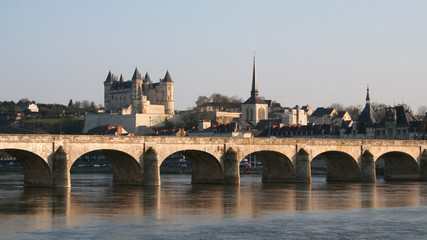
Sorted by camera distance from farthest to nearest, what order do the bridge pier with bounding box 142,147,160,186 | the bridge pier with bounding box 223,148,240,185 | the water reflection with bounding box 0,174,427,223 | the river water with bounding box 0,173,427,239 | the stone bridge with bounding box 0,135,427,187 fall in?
the bridge pier with bounding box 223,148,240,185 → the bridge pier with bounding box 142,147,160,186 → the stone bridge with bounding box 0,135,427,187 → the water reflection with bounding box 0,174,427,223 → the river water with bounding box 0,173,427,239

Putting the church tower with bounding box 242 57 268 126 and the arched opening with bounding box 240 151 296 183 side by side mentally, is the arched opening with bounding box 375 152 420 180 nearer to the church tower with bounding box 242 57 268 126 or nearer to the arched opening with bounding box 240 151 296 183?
the arched opening with bounding box 240 151 296 183

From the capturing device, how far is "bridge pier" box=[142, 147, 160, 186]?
57.0m

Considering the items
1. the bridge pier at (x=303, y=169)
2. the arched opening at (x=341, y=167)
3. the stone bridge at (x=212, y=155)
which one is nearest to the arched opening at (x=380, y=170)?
the stone bridge at (x=212, y=155)

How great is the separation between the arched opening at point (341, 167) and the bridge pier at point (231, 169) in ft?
45.9

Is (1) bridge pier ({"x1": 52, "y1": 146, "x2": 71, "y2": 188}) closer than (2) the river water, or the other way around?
(2) the river water

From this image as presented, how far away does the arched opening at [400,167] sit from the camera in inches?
3022

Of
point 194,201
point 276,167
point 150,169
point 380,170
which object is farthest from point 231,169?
point 380,170

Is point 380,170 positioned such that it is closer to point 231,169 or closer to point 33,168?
point 231,169


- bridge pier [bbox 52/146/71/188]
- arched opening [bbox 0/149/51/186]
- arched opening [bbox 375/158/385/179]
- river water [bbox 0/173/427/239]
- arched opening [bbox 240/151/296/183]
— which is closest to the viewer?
river water [bbox 0/173/427/239]

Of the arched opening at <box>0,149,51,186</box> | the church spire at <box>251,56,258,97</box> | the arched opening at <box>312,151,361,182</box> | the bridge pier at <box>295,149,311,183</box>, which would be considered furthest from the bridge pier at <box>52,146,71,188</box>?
the church spire at <box>251,56,258,97</box>

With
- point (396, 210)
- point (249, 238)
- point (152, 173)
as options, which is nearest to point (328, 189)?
point (152, 173)

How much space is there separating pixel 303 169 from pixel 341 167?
8.88 m

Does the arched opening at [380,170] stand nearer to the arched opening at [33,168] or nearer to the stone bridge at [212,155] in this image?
the stone bridge at [212,155]

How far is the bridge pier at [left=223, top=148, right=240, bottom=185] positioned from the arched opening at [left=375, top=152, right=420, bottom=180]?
22979mm
